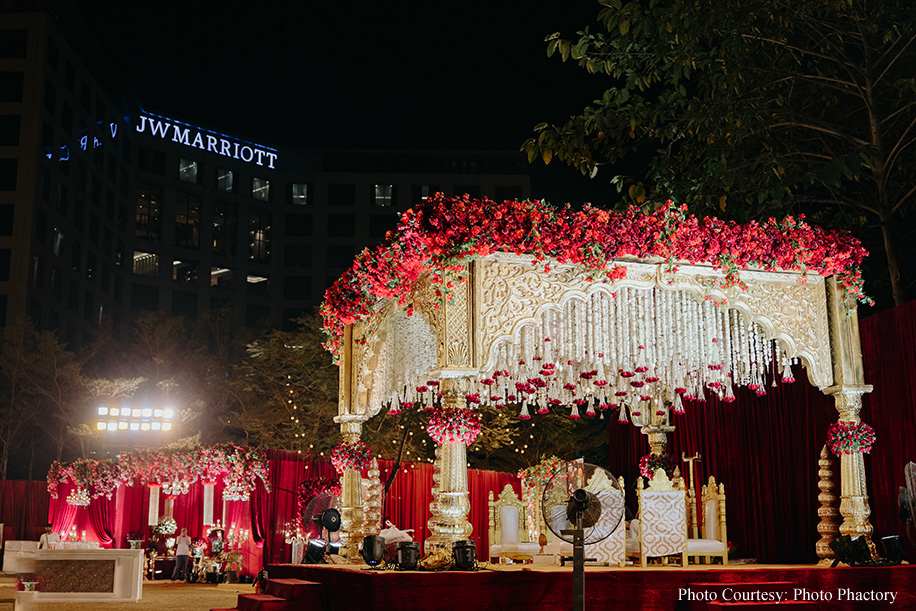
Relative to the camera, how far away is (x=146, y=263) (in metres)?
40.9

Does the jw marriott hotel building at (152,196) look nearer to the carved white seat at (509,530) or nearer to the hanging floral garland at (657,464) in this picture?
the carved white seat at (509,530)

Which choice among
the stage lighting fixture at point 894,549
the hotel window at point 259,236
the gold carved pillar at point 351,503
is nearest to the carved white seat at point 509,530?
the gold carved pillar at point 351,503

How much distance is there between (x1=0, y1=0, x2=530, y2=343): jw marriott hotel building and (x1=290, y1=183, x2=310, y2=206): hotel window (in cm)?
7

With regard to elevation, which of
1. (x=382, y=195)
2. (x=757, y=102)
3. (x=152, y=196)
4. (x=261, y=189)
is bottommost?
(x=757, y=102)

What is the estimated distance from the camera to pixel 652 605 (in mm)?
6812

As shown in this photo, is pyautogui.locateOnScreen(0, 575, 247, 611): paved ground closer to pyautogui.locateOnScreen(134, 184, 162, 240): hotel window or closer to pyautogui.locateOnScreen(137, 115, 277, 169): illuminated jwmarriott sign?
pyautogui.locateOnScreen(134, 184, 162, 240): hotel window

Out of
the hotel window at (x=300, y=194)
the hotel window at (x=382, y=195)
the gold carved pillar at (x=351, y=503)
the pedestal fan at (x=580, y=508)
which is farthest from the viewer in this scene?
the hotel window at (x=300, y=194)

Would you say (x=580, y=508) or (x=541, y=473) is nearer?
(x=580, y=508)

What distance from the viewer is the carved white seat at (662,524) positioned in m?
8.36

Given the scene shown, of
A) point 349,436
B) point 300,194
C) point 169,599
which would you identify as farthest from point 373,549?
point 300,194

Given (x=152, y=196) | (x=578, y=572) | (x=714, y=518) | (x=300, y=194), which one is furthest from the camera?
(x=300, y=194)

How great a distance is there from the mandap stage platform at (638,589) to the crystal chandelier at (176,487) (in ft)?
39.4

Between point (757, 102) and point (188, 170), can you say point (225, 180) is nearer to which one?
point (188, 170)

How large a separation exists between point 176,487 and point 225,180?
88.1 ft
